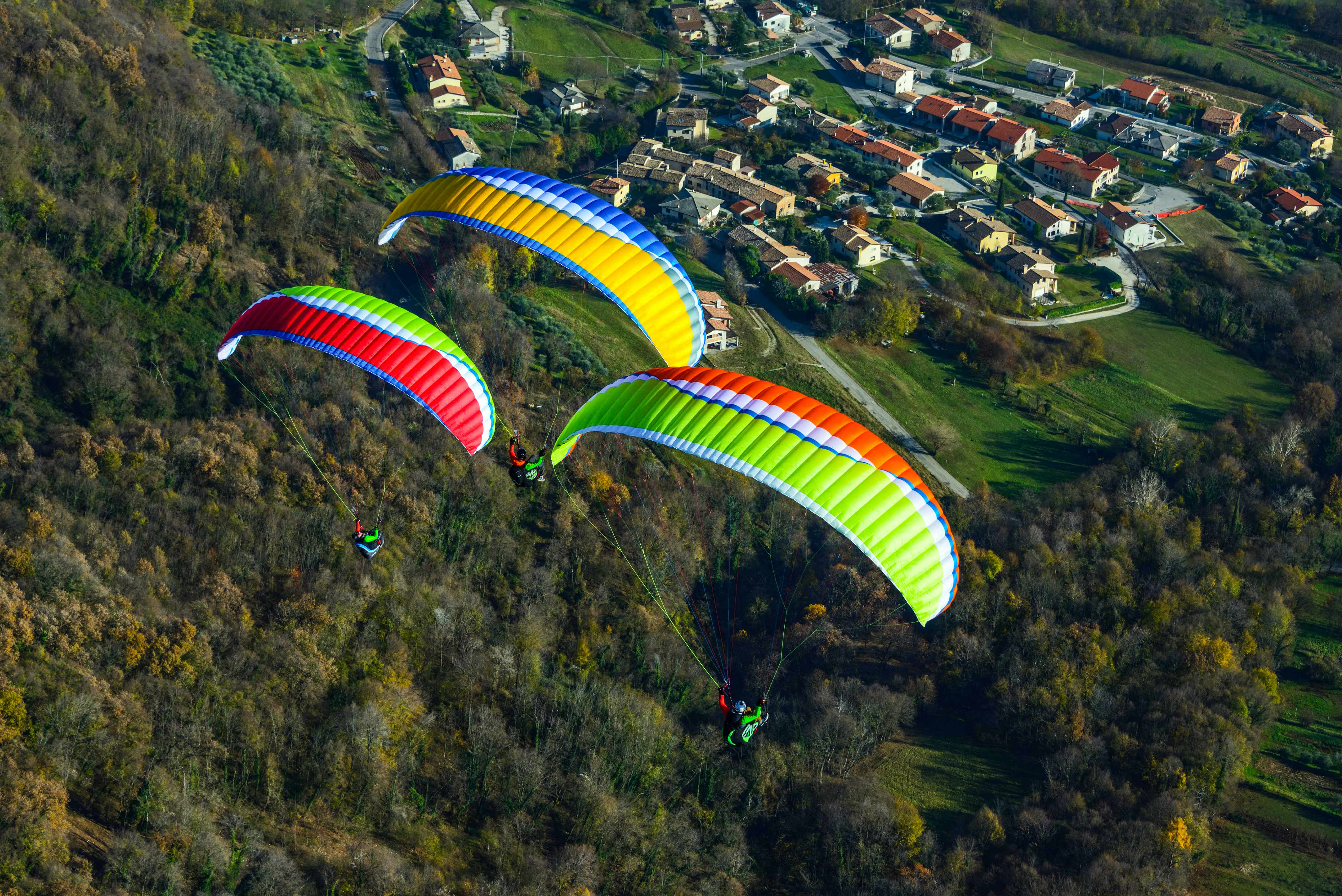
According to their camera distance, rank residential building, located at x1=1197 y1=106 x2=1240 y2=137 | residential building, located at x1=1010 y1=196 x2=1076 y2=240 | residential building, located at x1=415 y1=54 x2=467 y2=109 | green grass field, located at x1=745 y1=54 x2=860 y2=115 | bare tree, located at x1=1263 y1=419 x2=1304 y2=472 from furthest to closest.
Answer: green grass field, located at x1=745 y1=54 x2=860 y2=115 → residential building, located at x1=1197 y1=106 x2=1240 y2=137 → residential building, located at x1=415 y1=54 x2=467 y2=109 → residential building, located at x1=1010 y1=196 x2=1076 y2=240 → bare tree, located at x1=1263 y1=419 x2=1304 y2=472

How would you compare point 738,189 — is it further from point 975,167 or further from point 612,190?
point 975,167

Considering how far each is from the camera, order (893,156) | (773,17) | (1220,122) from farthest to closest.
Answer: (773,17) < (1220,122) < (893,156)

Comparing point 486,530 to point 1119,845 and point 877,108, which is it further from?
point 877,108

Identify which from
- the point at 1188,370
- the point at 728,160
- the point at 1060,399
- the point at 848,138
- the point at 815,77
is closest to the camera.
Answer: the point at 1060,399

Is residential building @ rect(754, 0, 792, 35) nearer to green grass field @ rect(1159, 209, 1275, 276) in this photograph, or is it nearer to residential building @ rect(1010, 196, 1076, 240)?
residential building @ rect(1010, 196, 1076, 240)

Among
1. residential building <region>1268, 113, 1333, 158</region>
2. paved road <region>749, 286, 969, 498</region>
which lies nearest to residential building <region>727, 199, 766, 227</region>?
paved road <region>749, 286, 969, 498</region>

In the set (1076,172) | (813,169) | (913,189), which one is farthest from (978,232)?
(1076,172)
